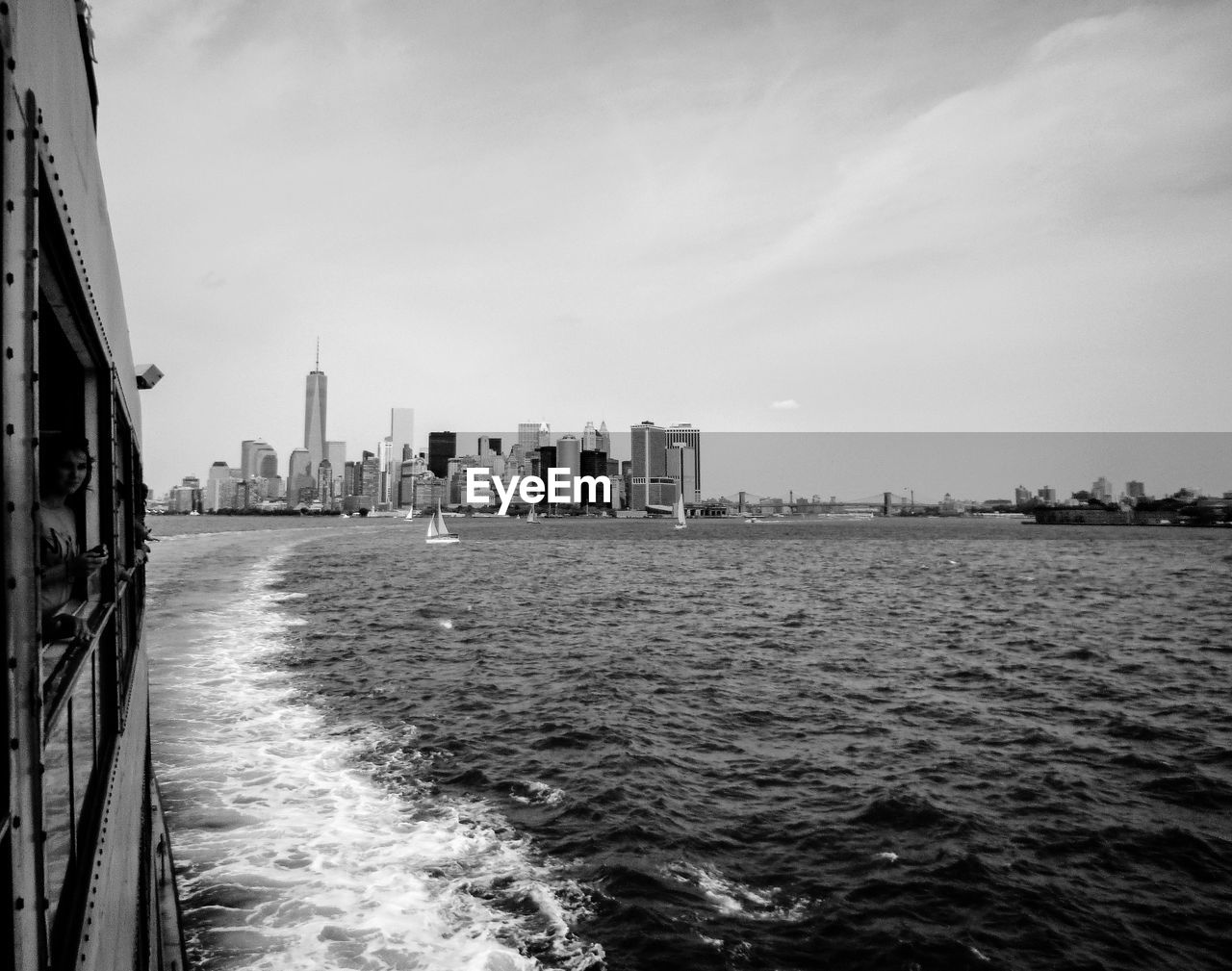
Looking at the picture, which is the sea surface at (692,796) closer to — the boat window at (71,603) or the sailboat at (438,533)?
the boat window at (71,603)

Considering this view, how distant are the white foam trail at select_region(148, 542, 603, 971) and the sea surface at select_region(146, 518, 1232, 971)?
0.05 metres

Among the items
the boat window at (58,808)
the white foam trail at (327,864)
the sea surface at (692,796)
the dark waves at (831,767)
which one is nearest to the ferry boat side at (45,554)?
the boat window at (58,808)

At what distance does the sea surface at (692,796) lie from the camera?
863 centimetres

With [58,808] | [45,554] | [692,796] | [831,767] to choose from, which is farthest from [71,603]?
[831,767]

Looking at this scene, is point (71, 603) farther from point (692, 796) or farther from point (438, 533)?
point (438, 533)

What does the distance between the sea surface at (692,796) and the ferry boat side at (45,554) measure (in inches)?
153

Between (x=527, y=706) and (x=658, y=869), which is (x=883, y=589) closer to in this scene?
(x=527, y=706)

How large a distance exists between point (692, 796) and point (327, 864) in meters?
6.01

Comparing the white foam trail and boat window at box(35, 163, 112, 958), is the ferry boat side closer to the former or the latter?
boat window at box(35, 163, 112, 958)

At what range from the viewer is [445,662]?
23516mm

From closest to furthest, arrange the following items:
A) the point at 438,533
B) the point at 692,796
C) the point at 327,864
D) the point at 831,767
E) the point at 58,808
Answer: the point at 58,808 → the point at 327,864 → the point at 692,796 → the point at 831,767 → the point at 438,533

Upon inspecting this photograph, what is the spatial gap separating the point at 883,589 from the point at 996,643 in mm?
20213

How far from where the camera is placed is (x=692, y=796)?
1278 cm

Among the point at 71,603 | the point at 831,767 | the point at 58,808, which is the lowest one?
the point at 831,767
